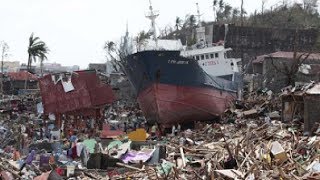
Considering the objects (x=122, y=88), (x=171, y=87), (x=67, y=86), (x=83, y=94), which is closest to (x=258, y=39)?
(x=122, y=88)

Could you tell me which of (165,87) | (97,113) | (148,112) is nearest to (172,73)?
(165,87)

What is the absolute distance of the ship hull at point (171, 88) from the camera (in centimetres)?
2173

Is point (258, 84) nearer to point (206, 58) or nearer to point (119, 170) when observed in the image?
point (206, 58)

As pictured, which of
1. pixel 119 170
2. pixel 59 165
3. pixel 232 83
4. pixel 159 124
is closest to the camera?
pixel 119 170

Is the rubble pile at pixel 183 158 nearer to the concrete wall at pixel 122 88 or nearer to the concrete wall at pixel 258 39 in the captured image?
Answer: the concrete wall at pixel 122 88

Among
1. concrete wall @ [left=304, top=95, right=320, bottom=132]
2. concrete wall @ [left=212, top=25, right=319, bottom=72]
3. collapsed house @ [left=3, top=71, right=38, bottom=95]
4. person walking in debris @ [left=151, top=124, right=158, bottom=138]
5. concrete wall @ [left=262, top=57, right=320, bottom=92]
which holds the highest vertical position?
concrete wall @ [left=212, top=25, right=319, bottom=72]

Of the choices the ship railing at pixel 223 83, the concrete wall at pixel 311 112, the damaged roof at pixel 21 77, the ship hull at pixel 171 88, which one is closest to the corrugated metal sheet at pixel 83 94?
the ship hull at pixel 171 88

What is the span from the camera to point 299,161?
30.7 ft

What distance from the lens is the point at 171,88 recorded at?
22062 mm

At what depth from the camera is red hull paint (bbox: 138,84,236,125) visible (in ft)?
71.0

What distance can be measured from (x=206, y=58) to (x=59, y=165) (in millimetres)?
17408

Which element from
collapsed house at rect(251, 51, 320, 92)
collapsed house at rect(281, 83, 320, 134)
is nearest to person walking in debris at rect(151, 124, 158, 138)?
collapsed house at rect(281, 83, 320, 134)

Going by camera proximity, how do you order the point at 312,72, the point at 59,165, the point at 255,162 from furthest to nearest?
the point at 312,72, the point at 59,165, the point at 255,162

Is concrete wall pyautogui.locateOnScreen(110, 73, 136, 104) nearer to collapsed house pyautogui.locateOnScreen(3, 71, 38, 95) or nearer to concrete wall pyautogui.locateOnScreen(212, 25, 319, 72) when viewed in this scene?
→ collapsed house pyautogui.locateOnScreen(3, 71, 38, 95)
